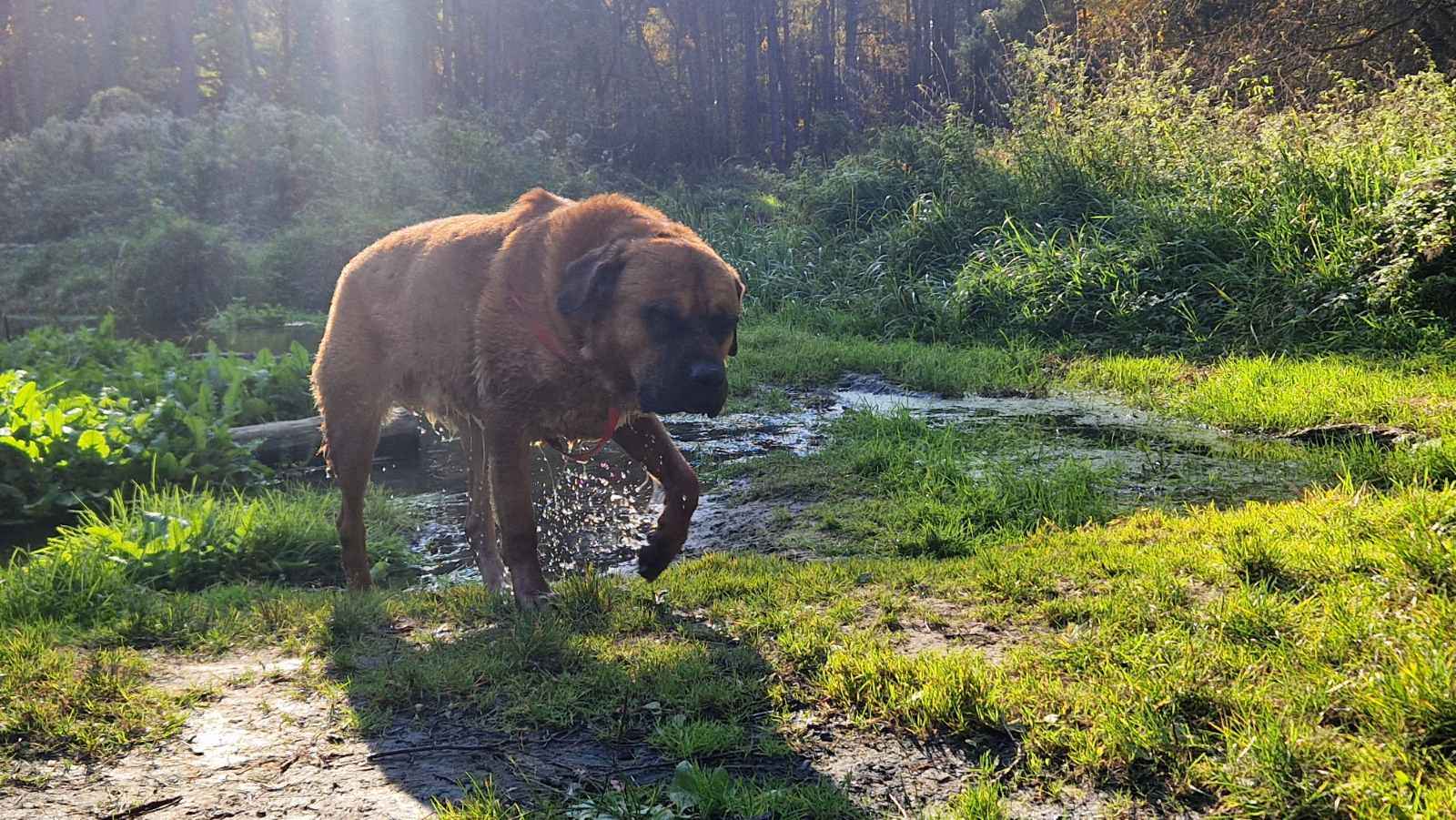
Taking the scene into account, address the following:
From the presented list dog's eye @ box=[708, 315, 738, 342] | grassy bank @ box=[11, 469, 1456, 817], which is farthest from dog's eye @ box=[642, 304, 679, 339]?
grassy bank @ box=[11, 469, 1456, 817]

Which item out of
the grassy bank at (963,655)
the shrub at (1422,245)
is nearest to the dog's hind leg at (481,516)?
the grassy bank at (963,655)

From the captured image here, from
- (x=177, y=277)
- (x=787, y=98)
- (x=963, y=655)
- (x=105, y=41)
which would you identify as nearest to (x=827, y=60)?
(x=787, y=98)

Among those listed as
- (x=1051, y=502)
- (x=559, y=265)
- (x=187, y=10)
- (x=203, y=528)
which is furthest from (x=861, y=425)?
(x=187, y=10)

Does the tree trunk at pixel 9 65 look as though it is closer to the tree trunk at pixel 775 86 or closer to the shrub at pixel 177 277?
the shrub at pixel 177 277

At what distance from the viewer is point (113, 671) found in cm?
355

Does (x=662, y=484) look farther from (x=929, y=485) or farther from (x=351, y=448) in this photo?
(x=929, y=485)

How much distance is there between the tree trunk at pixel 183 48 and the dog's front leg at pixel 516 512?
29.5 meters

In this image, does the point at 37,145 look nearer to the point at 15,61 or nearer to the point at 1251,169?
the point at 15,61

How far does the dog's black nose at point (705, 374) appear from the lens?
3.88 metres

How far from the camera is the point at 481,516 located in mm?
5082

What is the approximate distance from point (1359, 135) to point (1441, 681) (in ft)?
29.3

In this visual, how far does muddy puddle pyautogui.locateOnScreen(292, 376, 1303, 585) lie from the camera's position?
5.32 meters

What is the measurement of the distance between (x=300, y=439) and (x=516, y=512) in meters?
3.57

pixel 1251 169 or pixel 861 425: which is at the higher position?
pixel 1251 169
